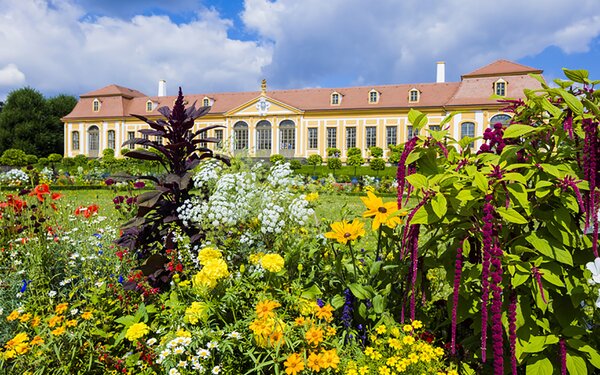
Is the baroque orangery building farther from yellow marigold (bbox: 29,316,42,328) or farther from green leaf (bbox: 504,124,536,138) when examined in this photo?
green leaf (bbox: 504,124,536,138)

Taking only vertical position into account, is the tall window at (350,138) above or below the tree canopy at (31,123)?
below

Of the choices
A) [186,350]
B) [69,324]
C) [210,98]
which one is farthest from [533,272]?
[210,98]

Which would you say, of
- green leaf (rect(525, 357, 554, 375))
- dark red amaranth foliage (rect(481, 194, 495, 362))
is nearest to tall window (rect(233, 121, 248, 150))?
green leaf (rect(525, 357, 554, 375))

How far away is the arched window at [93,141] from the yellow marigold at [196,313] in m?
38.0

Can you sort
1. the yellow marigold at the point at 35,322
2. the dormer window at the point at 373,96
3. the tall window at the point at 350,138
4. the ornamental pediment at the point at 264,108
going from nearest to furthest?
the yellow marigold at the point at 35,322, the dormer window at the point at 373,96, the tall window at the point at 350,138, the ornamental pediment at the point at 264,108

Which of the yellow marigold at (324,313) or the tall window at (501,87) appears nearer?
the yellow marigold at (324,313)

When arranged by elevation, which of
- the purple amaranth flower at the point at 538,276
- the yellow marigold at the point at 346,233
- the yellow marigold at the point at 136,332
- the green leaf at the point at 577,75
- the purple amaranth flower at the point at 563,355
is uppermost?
the green leaf at the point at 577,75

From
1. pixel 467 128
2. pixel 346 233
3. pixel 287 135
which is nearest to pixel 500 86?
pixel 467 128

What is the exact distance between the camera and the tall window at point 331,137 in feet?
103

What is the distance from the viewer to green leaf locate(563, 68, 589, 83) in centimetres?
130

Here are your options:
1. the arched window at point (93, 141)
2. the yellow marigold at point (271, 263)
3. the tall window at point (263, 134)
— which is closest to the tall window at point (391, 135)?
the tall window at point (263, 134)

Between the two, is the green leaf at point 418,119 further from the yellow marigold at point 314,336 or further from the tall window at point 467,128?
the tall window at point 467,128

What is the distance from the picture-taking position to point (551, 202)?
1.44 meters

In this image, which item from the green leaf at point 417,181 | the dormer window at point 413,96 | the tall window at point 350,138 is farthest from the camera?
the tall window at point 350,138
